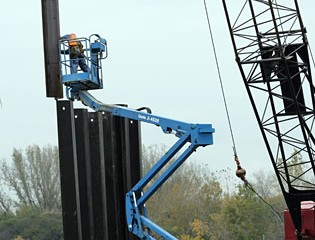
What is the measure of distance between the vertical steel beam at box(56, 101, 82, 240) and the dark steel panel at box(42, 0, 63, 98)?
1.08 meters

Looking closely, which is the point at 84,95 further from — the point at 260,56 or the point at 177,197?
the point at 177,197

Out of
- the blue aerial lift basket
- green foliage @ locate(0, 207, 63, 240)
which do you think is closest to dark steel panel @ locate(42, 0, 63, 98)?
the blue aerial lift basket

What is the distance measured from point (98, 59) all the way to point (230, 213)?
42526 mm

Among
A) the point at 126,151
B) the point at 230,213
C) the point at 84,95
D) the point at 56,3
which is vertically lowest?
the point at 230,213

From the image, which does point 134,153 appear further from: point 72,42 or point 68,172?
point 72,42

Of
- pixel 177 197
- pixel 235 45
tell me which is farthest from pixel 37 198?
pixel 235 45

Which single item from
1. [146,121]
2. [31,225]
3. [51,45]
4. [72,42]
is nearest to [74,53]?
[72,42]

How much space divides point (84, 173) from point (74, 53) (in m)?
2.91

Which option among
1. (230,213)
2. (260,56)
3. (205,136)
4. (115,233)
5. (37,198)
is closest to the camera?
(205,136)

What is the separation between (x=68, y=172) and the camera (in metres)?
19.1

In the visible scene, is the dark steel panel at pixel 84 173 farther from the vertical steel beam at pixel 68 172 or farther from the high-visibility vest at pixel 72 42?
the high-visibility vest at pixel 72 42

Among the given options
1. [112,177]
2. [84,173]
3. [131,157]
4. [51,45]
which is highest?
[51,45]

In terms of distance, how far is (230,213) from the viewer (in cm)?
6253

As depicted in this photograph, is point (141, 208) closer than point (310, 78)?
Yes
